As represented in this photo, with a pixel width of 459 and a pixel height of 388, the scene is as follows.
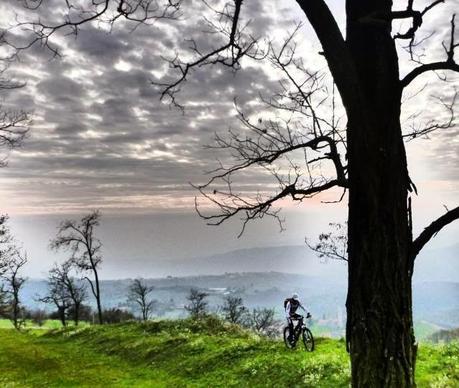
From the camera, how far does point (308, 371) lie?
17406mm

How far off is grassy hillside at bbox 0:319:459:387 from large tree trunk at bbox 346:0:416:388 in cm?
972

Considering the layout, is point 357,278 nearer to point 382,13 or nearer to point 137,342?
point 382,13

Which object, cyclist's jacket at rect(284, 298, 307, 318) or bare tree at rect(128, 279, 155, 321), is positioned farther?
bare tree at rect(128, 279, 155, 321)

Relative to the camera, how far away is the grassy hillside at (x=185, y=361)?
1691 cm

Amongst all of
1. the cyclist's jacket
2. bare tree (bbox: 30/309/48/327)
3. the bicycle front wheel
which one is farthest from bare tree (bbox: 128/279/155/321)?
the bicycle front wheel

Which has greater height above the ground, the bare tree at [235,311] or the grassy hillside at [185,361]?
the grassy hillside at [185,361]

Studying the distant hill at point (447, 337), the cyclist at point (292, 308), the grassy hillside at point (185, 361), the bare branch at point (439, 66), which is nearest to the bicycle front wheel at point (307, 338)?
the grassy hillside at point (185, 361)

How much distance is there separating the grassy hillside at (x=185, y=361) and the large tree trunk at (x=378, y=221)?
9.72 m

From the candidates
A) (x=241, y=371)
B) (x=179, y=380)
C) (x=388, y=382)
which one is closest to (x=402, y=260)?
(x=388, y=382)

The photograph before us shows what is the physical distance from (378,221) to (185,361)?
20547 millimetres

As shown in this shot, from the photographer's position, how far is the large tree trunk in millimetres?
5168

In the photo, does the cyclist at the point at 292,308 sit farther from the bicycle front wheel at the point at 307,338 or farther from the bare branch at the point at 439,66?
the bare branch at the point at 439,66

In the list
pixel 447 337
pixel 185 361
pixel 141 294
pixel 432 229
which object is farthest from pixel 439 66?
pixel 141 294

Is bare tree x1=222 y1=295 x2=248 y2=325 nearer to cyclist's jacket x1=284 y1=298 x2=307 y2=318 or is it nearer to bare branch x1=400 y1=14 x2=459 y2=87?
cyclist's jacket x1=284 y1=298 x2=307 y2=318
